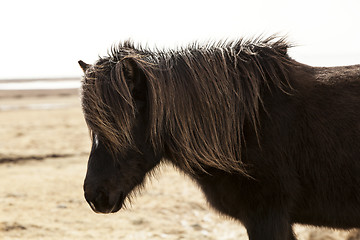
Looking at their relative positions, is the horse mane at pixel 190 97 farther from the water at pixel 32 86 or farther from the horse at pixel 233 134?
the water at pixel 32 86

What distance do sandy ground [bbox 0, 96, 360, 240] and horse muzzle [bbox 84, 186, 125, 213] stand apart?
0.31m

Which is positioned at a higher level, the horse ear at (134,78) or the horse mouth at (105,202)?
the horse ear at (134,78)

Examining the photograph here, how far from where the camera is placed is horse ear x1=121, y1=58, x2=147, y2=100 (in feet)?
8.02

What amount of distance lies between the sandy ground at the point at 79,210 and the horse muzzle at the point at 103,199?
0.31m

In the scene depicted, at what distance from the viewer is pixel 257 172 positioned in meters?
2.56

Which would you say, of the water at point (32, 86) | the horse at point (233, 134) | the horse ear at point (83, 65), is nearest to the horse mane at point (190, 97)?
the horse at point (233, 134)

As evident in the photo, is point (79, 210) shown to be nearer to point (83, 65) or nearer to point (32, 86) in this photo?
point (83, 65)

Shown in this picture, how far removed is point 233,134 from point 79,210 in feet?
10.6

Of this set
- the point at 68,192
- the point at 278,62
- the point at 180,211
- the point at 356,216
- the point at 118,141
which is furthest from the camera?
the point at 68,192

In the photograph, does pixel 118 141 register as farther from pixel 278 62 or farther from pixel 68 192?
pixel 68 192

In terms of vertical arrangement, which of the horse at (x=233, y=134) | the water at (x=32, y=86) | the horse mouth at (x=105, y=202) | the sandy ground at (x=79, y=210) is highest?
the horse at (x=233, y=134)

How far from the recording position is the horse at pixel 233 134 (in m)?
2.48

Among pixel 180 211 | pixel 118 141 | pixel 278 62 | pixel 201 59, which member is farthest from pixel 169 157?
pixel 180 211

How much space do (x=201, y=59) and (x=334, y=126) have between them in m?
1.00
